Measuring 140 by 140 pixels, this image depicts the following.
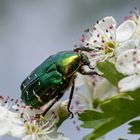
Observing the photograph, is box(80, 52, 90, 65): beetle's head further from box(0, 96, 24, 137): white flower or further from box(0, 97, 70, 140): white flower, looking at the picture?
box(0, 96, 24, 137): white flower

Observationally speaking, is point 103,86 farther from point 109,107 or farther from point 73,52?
point 109,107

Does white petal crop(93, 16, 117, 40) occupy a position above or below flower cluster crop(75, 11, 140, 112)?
above

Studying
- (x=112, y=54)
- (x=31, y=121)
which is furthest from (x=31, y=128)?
(x=112, y=54)

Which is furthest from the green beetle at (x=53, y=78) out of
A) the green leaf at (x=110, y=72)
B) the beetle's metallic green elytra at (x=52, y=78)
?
the green leaf at (x=110, y=72)

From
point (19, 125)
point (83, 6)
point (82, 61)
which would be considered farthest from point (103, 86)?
point (83, 6)

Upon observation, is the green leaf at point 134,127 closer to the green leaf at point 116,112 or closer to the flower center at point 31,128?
the green leaf at point 116,112

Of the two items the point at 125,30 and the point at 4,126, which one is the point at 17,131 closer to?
the point at 4,126

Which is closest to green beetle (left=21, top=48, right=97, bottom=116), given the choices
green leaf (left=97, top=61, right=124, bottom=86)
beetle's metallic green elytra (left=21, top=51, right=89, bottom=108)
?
beetle's metallic green elytra (left=21, top=51, right=89, bottom=108)
